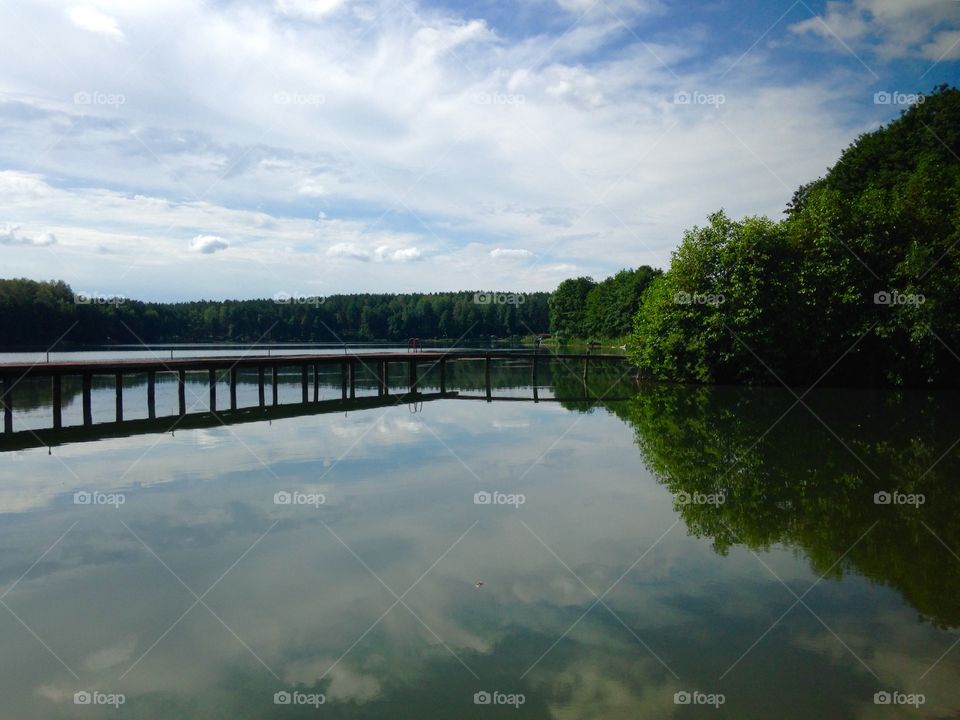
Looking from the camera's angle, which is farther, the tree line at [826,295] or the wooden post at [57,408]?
the tree line at [826,295]

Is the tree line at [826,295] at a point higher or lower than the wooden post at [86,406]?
higher

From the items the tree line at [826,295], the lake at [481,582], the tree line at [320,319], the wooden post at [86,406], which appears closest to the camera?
the lake at [481,582]

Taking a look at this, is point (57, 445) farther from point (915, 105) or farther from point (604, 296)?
point (604, 296)

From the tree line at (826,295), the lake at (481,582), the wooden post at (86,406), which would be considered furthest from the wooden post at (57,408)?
the tree line at (826,295)

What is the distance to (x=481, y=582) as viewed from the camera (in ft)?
31.0

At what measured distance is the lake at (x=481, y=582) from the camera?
6.69 metres

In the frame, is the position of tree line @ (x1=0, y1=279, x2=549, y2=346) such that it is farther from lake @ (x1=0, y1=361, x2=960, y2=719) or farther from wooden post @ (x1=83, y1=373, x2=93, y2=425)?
lake @ (x1=0, y1=361, x2=960, y2=719)

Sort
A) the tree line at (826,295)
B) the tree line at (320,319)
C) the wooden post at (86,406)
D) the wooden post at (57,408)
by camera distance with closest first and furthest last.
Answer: the wooden post at (57,408)
the wooden post at (86,406)
the tree line at (826,295)
the tree line at (320,319)

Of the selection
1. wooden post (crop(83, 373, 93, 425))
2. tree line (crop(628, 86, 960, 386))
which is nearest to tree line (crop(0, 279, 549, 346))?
tree line (crop(628, 86, 960, 386))

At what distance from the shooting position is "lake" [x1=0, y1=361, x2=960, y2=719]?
6.69m

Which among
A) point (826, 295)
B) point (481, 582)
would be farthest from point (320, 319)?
point (481, 582)

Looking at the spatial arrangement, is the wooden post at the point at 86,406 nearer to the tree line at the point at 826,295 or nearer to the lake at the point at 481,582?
the lake at the point at 481,582

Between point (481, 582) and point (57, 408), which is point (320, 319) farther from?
point (481, 582)

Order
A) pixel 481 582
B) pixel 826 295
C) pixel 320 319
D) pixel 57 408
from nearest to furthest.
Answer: pixel 481 582, pixel 57 408, pixel 826 295, pixel 320 319
